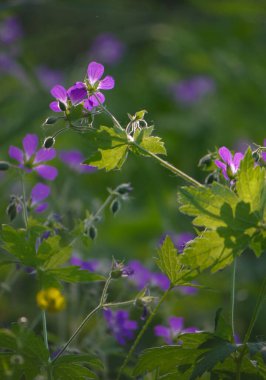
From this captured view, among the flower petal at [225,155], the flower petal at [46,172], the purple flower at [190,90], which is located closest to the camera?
the flower petal at [225,155]

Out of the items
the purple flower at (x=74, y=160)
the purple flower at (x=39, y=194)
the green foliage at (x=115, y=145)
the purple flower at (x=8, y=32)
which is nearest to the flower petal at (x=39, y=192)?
the purple flower at (x=39, y=194)

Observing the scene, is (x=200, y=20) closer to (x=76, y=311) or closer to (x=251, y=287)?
(x=251, y=287)

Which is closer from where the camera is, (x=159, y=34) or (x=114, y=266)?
(x=114, y=266)

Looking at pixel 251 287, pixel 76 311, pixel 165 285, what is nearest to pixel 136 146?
pixel 165 285

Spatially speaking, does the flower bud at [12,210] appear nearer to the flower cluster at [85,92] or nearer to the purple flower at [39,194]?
the purple flower at [39,194]

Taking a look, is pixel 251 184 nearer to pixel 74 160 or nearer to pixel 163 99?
pixel 74 160

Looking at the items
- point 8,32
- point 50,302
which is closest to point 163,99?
point 8,32

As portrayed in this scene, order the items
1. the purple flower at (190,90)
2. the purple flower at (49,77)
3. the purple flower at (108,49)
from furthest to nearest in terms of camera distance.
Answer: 1. the purple flower at (108,49)
2. the purple flower at (190,90)
3. the purple flower at (49,77)
